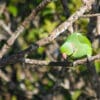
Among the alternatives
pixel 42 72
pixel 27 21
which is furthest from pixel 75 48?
pixel 42 72

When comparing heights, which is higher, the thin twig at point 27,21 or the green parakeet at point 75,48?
the thin twig at point 27,21

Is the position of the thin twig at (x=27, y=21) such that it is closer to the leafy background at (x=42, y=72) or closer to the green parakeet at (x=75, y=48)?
the green parakeet at (x=75, y=48)

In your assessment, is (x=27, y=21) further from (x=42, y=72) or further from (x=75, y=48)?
(x=42, y=72)

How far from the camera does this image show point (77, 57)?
113cm

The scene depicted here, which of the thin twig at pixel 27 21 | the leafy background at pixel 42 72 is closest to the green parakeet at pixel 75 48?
the thin twig at pixel 27 21

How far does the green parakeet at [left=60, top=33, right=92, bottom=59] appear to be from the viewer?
44.3 inches

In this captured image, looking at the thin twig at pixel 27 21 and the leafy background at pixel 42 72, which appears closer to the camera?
the thin twig at pixel 27 21

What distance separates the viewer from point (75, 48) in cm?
113

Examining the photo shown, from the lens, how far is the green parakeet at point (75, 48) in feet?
3.69

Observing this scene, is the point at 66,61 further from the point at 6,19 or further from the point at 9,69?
the point at 9,69

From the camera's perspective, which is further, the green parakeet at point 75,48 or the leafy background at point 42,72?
the leafy background at point 42,72

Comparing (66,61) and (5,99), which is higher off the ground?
(66,61)

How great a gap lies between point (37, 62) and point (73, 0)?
887 mm

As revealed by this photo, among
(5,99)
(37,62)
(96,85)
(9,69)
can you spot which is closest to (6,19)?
(9,69)
